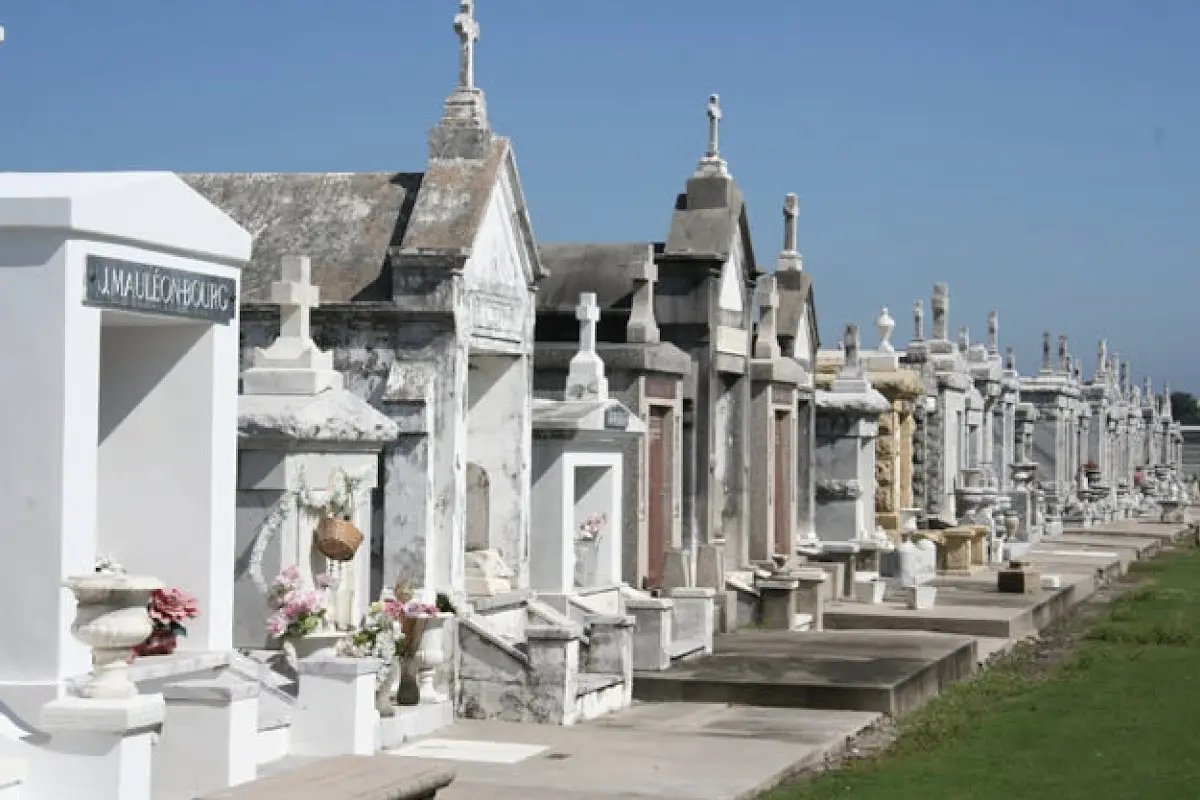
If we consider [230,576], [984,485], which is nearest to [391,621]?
[230,576]

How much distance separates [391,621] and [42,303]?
18.0 feet

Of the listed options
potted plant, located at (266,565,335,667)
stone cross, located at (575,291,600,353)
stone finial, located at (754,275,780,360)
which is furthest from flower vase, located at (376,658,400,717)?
stone finial, located at (754,275,780,360)

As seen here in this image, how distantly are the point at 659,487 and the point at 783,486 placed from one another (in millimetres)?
4665

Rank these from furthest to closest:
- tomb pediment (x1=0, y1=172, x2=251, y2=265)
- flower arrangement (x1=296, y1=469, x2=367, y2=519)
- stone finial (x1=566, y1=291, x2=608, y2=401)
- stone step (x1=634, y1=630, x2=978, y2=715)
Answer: stone finial (x1=566, y1=291, x2=608, y2=401) < stone step (x1=634, y1=630, x2=978, y2=715) < flower arrangement (x1=296, y1=469, x2=367, y2=519) < tomb pediment (x1=0, y1=172, x2=251, y2=265)

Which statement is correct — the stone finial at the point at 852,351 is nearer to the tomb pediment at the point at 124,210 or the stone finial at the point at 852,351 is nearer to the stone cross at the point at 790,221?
the stone cross at the point at 790,221

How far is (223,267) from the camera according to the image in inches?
431

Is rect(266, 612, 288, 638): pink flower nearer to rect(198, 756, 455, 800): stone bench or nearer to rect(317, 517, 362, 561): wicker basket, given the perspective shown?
rect(317, 517, 362, 561): wicker basket

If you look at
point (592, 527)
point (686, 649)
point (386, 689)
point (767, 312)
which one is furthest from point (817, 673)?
point (767, 312)

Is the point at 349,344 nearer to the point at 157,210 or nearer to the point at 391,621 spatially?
the point at 391,621

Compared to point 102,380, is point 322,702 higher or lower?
lower

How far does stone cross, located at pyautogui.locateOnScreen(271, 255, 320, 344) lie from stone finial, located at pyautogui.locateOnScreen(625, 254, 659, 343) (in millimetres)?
7038

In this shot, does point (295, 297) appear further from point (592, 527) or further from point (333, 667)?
point (592, 527)

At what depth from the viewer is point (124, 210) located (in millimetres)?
9875

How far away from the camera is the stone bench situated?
938 cm
